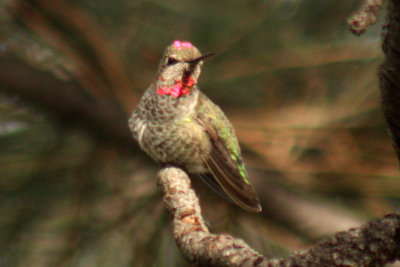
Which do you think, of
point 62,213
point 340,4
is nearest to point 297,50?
point 340,4

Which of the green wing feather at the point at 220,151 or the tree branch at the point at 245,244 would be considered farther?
the green wing feather at the point at 220,151

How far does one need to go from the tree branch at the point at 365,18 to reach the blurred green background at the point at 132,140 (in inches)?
40.1

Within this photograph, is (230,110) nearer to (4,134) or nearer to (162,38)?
(162,38)

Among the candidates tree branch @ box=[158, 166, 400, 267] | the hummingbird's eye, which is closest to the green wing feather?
the hummingbird's eye

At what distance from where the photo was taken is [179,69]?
6.23ft

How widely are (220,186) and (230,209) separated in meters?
0.08

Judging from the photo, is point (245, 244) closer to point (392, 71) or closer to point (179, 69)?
point (392, 71)

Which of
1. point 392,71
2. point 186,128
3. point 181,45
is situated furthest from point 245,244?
point 186,128

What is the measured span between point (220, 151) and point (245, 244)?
1068mm

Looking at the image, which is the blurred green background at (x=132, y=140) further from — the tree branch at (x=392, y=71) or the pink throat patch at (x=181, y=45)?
the tree branch at (x=392, y=71)

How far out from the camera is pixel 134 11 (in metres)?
1.82

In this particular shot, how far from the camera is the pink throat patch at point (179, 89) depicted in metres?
1.90

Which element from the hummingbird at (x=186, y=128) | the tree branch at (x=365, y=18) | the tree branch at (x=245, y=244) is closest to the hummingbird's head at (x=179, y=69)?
the hummingbird at (x=186, y=128)

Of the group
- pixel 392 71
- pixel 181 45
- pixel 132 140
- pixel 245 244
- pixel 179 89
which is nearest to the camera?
pixel 392 71
